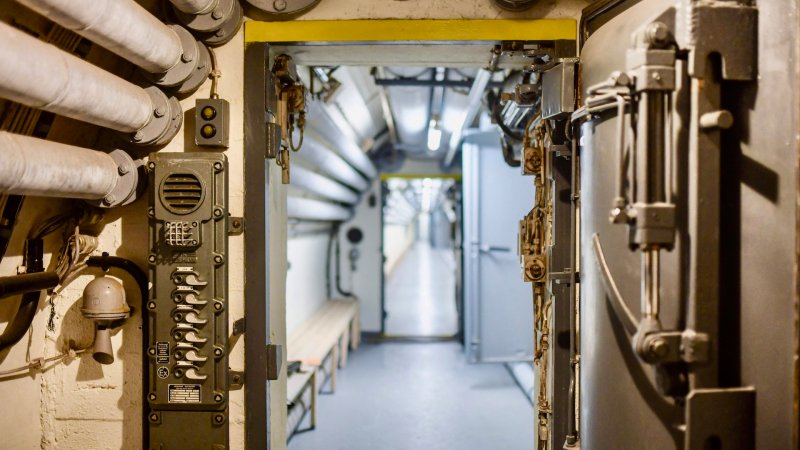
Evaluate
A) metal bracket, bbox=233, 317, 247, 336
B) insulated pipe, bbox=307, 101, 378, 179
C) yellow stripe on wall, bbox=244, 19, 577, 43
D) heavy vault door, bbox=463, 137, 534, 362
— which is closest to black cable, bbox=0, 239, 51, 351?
metal bracket, bbox=233, 317, 247, 336

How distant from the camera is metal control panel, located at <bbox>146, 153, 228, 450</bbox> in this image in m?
1.68

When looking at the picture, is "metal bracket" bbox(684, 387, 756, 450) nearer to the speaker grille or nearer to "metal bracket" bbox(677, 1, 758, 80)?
"metal bracket" bbox(677, 1, 758, 80)

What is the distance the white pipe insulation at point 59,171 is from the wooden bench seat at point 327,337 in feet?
7.36

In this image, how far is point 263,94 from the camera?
176 cm

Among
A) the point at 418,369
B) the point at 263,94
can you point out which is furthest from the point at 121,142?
the point at 418,369

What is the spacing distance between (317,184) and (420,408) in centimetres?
219

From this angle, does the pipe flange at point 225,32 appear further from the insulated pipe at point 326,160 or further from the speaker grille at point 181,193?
the insulated pipe at point 326,160

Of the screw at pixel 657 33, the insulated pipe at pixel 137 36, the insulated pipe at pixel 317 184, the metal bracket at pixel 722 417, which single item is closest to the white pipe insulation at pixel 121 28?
the insulated pipe at pixel 137 36

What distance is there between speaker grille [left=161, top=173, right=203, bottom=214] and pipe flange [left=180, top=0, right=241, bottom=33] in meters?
0.52

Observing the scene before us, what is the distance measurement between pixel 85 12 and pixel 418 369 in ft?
16.1

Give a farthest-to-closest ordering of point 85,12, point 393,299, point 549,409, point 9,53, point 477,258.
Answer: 1. point 393,299
2. point 477,258
3. point 549,409
4. point 85,12
5. point 9,53

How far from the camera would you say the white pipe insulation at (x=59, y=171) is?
1.16m

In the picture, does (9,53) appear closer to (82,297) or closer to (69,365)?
(82,297)

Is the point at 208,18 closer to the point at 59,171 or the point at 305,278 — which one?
the point at 59,171
